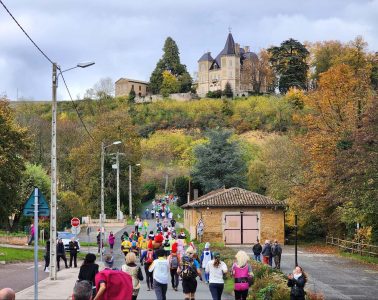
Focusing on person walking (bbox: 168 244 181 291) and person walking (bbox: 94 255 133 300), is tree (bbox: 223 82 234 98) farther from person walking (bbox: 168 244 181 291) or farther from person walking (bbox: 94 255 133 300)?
person walking (bbox: 94 255 133 300)

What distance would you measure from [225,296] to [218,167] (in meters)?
51.1

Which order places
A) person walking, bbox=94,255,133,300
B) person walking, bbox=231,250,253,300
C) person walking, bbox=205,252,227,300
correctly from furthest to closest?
person walking, bbox=205,252,227,300
person walking, bbox=231,250,253,300
person walking, bbox=94,255,133,300

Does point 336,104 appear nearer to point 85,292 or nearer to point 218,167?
point 218,167

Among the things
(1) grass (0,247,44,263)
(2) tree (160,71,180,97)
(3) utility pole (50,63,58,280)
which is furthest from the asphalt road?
(2) tree (160,71,180,97)

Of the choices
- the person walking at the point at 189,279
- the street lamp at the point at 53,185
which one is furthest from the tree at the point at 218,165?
the person walking at the point at 189,279

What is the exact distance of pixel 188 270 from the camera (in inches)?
650

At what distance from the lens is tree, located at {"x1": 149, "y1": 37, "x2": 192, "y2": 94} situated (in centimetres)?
14700

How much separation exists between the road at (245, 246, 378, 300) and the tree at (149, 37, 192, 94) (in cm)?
11006

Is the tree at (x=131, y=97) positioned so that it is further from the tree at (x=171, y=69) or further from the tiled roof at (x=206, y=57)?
the tiled roof at (x=206, y=57)

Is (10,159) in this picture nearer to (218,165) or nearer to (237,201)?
(237,201)

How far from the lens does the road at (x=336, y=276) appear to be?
72.1 ft

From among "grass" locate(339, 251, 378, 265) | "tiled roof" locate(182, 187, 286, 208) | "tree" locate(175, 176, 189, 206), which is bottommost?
"grass" locate(339, 251, 378, 265)

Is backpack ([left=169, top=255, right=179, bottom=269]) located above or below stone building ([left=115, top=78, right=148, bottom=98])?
below

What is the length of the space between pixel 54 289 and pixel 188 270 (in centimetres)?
555
